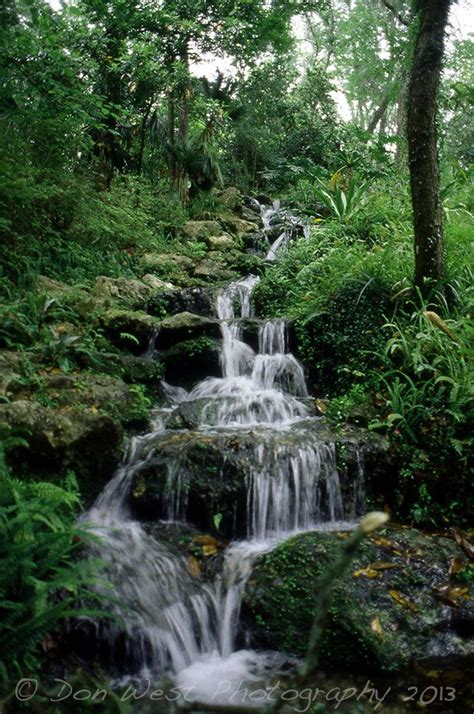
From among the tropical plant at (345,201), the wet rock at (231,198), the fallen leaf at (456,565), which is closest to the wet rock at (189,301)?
the tropical plant at (345,201)

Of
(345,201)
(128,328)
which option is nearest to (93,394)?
(128,328)

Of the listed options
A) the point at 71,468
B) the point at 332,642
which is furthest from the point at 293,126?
the point at 332,642

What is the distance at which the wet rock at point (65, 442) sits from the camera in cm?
443

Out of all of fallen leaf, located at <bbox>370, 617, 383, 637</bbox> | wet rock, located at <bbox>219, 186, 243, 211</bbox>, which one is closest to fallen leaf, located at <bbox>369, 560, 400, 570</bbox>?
fallen leaf, located at <bbox>370, 617, 383, 637</bbox>

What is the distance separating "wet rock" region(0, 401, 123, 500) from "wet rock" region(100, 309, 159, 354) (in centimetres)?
247

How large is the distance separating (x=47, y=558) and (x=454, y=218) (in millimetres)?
7100

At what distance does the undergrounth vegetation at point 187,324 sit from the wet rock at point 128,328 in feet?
0.10

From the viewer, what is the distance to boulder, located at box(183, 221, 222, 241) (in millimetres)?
12530

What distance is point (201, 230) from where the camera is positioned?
41.8 ft

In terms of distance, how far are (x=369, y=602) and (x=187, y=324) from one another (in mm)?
4808

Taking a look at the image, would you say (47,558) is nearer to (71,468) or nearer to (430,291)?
(71,468)

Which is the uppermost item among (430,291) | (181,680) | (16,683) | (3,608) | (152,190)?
(152,190)

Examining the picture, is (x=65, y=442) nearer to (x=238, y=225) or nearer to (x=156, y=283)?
(x=156, y=283)

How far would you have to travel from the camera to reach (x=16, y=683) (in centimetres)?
279
